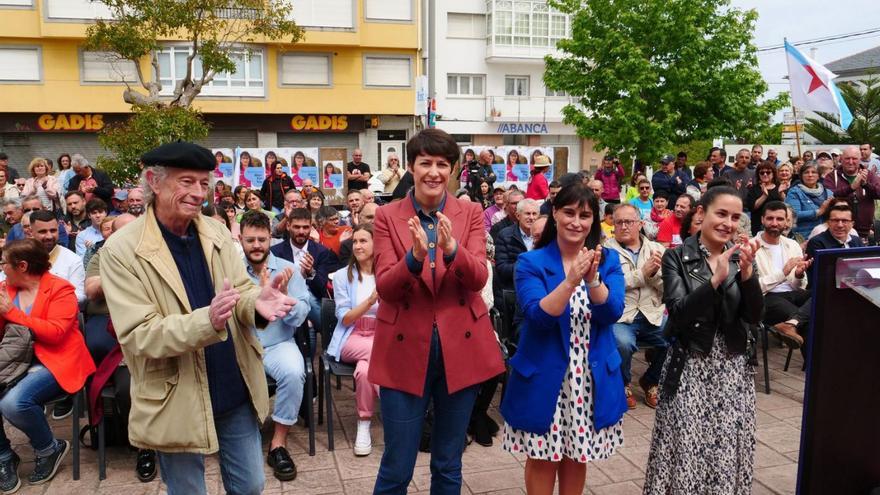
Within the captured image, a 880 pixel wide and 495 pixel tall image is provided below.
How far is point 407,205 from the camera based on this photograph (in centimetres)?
299

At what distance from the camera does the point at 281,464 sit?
14.2ft

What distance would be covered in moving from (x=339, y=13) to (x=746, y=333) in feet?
84.1

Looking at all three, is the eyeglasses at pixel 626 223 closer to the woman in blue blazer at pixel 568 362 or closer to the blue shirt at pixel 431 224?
the woman in blue blazer at pixel 568 362

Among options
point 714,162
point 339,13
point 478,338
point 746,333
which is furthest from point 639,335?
point 339,13

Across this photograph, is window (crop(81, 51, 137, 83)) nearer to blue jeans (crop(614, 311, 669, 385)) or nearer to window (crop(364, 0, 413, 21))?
window (crop(364, 0, 413, 21))

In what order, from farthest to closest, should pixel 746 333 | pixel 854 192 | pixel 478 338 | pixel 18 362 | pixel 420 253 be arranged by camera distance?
pixel 854 192 → pixel 18 362 → pixel 746 333 → pixel 478 338 → pixel 420 253

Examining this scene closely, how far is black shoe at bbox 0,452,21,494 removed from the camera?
414 cm

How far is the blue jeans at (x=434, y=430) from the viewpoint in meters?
2.92

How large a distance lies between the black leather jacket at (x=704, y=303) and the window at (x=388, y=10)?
2556cm

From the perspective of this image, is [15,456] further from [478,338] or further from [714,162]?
[714,162]

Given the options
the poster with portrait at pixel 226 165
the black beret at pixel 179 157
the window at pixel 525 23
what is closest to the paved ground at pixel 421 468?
the black beret at pixel 179 157

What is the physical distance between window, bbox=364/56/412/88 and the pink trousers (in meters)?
23.7

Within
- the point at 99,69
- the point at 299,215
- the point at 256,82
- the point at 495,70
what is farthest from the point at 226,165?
the point at 495,70

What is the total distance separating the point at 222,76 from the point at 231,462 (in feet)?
83.6
